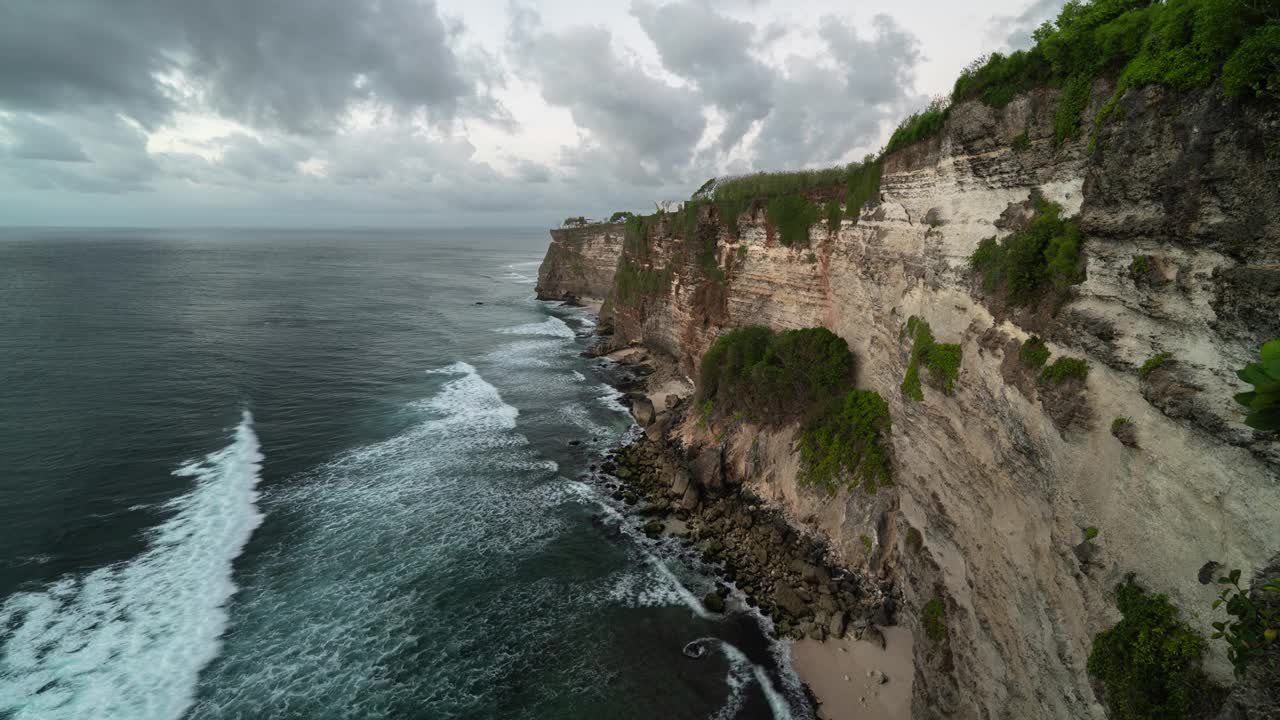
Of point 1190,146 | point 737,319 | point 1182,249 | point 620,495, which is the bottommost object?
point 620,495

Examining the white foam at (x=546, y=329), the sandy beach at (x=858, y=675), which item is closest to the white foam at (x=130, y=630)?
the sandy beach at (x=858, y=675)

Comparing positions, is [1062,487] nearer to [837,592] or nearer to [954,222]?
[954,222]

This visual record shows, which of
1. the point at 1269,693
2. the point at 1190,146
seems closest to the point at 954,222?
the point at 1190,146

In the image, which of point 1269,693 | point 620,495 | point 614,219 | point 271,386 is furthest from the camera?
point 614,219

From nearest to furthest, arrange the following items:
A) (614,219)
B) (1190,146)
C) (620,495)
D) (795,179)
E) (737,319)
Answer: (1190,146)
(620,495)
(795,179)
(737,319)
(614,219)

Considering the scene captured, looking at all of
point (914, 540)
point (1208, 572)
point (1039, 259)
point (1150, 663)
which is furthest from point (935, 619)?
point (1039, 259)

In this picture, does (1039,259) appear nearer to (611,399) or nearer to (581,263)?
(611,399)

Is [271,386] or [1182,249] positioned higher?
[1182,249]

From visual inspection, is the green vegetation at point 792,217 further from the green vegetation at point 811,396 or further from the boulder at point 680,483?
the boulder at point 680,483
